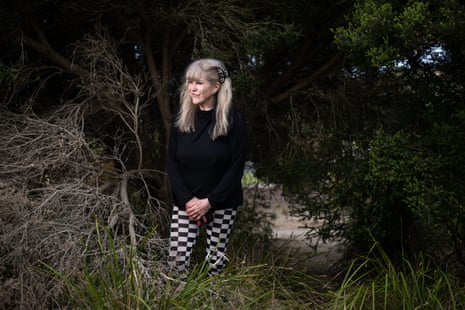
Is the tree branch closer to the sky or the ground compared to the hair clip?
closer to the sky

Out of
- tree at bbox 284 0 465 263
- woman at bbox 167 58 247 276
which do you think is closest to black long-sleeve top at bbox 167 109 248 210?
woman at bbox 167 58 247 276

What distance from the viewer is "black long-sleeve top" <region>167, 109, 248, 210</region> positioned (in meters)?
4.21

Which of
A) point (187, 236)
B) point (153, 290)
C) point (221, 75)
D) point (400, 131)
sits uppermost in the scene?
point (221, 75)

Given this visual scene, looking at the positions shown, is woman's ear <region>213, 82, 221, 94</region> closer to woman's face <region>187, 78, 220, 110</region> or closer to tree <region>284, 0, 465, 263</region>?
woman's face <region>187, 78, 220, 110</region>

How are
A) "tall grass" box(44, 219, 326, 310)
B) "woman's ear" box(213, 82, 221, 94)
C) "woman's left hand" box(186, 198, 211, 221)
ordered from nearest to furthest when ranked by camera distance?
1. "tall grass" box(44, 219, 326, 310)
2. "woman's left hand" box(186, 198, 211, 221)
3. "woman's ear" box(213, 82, 221, 94)

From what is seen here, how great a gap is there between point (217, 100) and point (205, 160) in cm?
46

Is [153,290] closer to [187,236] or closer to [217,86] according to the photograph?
[187,236]

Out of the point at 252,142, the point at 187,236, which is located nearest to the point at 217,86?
the point at 187,236

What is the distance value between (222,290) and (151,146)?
3385 mm

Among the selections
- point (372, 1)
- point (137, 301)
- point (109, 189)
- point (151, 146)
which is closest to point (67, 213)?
point (109, 189)

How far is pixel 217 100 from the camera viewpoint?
437 centimetres

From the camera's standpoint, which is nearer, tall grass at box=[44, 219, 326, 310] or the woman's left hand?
tall grass at box=[44, 219, 326, 310]

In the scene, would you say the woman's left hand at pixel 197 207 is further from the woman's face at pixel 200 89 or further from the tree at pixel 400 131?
the tree at pixel 400 131

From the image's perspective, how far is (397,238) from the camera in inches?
255
